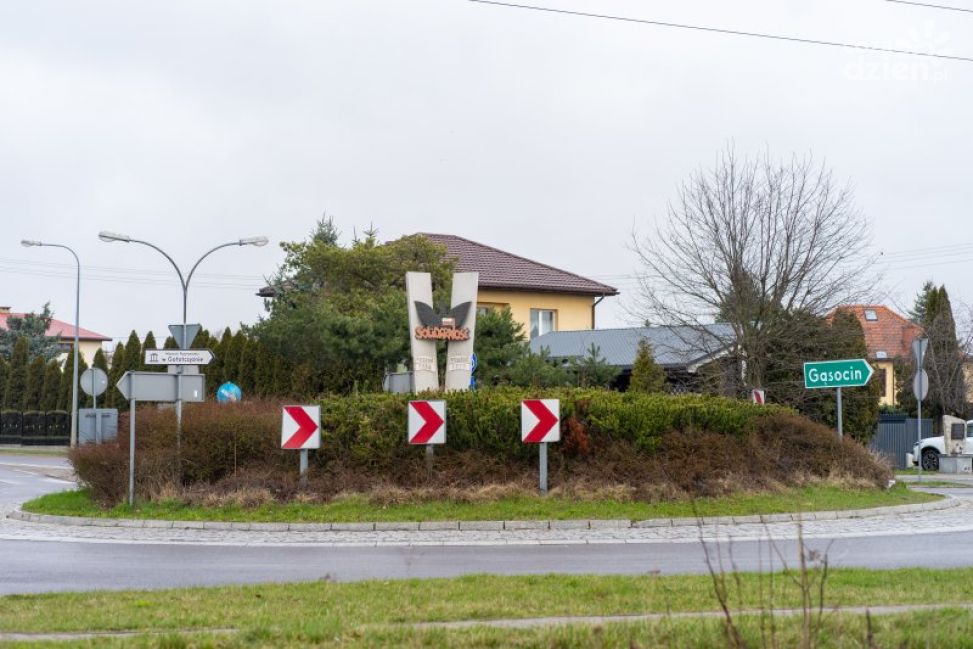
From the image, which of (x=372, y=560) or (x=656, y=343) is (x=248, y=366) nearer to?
(x=656, y=343)

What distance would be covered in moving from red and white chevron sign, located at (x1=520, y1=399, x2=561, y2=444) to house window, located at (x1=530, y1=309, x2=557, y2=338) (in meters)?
38.0

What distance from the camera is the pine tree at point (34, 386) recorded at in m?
67.4

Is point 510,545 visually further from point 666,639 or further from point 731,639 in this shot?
point 731,639

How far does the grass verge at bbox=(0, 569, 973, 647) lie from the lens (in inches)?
294

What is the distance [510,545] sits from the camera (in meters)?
16.1

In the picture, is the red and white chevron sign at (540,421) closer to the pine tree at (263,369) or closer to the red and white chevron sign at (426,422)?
the red and white chevron sign at (426,422)

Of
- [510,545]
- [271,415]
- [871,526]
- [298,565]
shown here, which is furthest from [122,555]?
[871,526]

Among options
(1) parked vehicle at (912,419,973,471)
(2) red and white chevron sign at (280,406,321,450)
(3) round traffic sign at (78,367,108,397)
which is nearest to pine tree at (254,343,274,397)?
(3) round traffic sign at (78,367,108,397)

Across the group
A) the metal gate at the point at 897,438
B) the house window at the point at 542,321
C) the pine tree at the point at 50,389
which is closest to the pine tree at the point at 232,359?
the house window at the point at 542,321

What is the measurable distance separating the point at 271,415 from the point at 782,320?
17125 millimetres

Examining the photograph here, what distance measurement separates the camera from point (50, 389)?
66.5m

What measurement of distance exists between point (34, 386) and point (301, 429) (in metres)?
52.3

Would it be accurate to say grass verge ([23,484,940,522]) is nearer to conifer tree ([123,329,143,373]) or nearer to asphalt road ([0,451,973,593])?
asphalt road ([0,451,973,593])

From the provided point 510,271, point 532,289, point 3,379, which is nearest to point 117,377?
point 3,379
